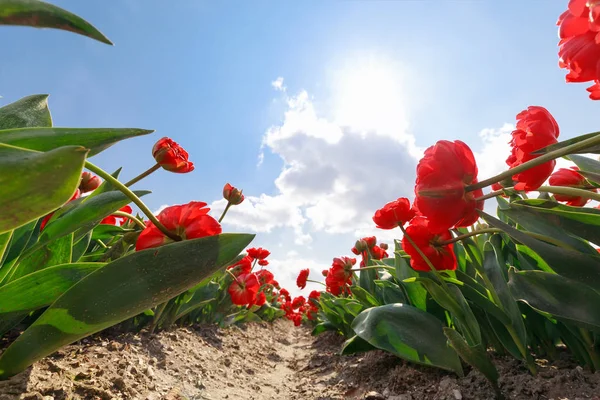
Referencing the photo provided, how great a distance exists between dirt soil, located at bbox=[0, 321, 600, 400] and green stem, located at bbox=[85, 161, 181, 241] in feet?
2.00

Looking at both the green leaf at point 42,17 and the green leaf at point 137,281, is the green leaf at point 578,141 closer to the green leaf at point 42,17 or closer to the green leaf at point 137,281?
the green leaf at point 137,281

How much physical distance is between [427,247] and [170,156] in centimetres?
105

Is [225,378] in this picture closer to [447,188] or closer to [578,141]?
[447,188]

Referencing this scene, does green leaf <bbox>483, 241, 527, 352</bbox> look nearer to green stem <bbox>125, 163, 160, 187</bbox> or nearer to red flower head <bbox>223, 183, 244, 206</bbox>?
green stem <bbox>125, 163, 160, 187</bbox>

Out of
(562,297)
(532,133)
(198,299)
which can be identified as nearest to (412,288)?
(562,297)

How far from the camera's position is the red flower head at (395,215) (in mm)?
1688

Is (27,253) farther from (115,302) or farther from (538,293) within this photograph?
(538,293)

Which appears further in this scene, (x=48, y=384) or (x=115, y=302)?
(x=48, y=384)

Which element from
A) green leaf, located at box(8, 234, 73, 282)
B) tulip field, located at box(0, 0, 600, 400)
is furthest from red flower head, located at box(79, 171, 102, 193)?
green leaf, located at box(8, 234, 73, 282)

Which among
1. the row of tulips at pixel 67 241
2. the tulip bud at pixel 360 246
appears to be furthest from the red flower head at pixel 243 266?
the row of tulips at pixel 67 241

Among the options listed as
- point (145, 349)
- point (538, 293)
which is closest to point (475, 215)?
point (538, 293)

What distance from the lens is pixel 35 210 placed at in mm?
581

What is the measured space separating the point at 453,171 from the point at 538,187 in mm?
224

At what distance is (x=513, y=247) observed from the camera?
181 centimetres
